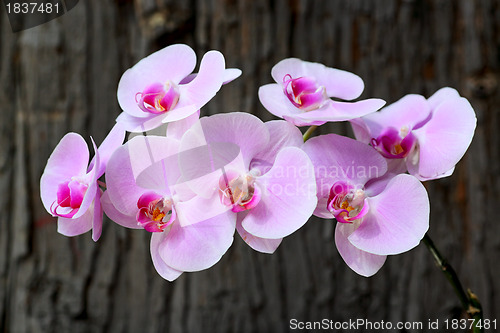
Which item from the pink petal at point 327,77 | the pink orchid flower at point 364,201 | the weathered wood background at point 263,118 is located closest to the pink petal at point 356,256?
the pink orchid flower at point 364,201

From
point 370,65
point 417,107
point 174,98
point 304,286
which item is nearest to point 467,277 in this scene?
point 304,286

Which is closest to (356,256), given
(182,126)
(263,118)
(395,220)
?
(395,220)

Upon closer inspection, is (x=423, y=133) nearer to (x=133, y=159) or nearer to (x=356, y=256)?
(x=356, y=256)

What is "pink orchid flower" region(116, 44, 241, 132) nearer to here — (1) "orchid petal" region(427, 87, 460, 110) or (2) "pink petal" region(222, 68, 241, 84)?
(2) "pink petal" region(222, 68, 241, 84)

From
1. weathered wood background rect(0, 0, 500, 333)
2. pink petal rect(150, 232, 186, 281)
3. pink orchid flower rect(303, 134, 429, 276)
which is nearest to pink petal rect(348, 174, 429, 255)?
pink orchid flower rect(303, 134, 429, 276)

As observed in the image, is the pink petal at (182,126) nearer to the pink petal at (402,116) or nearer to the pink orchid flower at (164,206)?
the pink orchid flower at (164,206)

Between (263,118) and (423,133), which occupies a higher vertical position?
(423,133)
